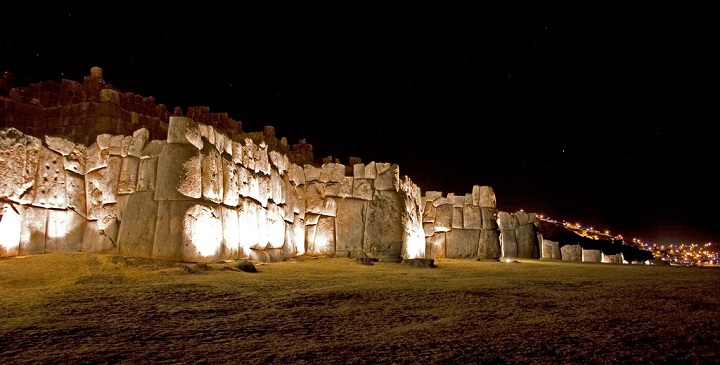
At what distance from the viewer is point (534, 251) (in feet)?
51.7

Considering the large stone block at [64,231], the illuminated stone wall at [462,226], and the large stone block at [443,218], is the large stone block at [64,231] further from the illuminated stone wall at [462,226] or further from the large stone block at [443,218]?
the large stone block at [443,218]

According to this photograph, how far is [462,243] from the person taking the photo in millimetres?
14258

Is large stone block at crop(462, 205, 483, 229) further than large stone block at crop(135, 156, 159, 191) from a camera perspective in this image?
Yes

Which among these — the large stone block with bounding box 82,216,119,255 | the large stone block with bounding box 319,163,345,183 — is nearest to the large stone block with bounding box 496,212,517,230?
the large stone block with bounding box 319,163,345,183

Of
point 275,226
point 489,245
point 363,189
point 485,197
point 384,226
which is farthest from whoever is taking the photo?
point 485,197

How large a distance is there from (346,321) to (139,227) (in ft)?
16.8

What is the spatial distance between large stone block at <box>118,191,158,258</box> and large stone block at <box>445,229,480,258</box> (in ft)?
30.5

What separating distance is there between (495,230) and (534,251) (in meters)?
2.38

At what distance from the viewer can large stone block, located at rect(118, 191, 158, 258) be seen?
703 cm

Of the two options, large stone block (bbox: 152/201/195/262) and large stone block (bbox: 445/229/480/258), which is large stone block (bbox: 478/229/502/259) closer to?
large stone block (bbox: 445/229/480/258)

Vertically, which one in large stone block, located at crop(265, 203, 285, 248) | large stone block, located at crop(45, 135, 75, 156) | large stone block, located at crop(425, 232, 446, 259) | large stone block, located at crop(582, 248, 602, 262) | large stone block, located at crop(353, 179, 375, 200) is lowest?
large stone block, located at crop(582, 248, 602, 262)

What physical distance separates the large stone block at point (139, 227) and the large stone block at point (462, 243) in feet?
30.5

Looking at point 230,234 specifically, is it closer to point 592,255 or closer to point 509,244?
point 509,244

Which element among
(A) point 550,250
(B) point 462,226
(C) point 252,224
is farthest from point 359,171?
(A) point 550,250
